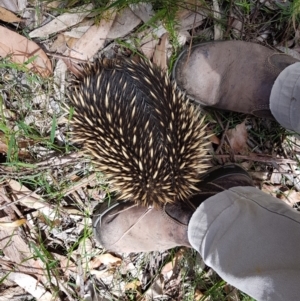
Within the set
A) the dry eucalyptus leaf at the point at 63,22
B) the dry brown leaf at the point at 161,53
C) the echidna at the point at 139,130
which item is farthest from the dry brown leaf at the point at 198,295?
the dry eucalyptus leaf at the point at 63,22

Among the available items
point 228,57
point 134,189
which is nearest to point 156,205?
point 134,189

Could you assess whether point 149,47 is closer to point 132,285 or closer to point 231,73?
point 231,73

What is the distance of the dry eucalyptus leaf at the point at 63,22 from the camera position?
1.97 m

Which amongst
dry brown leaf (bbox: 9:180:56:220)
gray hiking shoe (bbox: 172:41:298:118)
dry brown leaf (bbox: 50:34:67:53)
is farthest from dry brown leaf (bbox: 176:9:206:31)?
dry brown leaf (bbox: 9:180:56:220)

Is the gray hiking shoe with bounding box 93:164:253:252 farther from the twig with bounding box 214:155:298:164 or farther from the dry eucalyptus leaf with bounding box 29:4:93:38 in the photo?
the dry eucalyptus leaf with bounding box 29:4:93:38

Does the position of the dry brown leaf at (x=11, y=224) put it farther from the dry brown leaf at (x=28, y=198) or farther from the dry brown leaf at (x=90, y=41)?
the dry brown leaf at (x=90, y=41)

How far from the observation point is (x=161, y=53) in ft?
6.77

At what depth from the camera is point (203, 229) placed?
5.55 feet

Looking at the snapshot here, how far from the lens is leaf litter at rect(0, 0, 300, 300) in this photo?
1.99 meters

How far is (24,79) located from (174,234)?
0.97 metres

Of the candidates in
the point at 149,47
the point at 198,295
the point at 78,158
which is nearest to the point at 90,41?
the point at 149,47

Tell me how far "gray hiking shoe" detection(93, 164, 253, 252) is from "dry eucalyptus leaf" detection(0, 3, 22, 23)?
36.6 inches

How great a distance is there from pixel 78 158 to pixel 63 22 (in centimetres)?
62

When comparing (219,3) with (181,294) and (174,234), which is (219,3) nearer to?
(174,234)
